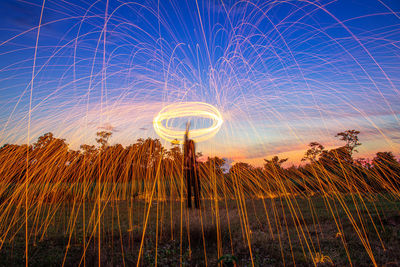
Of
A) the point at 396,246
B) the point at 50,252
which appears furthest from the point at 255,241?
the point at 50,252

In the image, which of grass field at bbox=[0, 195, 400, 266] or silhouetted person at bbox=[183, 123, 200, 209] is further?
silhouetted person at bbox=[183, 123, 200, 209]

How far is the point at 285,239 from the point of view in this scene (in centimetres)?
778

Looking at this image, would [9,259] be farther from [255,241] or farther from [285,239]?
[285,239]

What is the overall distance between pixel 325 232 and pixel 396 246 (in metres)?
2.07

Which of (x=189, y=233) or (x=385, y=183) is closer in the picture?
(x=189, y=233)

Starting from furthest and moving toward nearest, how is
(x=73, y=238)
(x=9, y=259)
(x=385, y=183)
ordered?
(x=385, y=183), (x=73, y=238), (x=9, y=259)

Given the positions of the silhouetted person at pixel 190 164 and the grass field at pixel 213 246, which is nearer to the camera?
the grass field at pixel 213 246

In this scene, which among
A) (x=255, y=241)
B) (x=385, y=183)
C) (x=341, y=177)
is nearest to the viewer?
(x=255, y=241)

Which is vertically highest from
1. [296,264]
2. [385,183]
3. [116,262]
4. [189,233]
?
[385,183]

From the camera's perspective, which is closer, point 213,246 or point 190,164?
point 213,246

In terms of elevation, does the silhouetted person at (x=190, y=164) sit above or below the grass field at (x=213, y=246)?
above

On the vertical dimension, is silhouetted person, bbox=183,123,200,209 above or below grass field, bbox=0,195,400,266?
above

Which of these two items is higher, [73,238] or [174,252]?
[73,238]

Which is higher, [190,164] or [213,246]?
[190,164]
